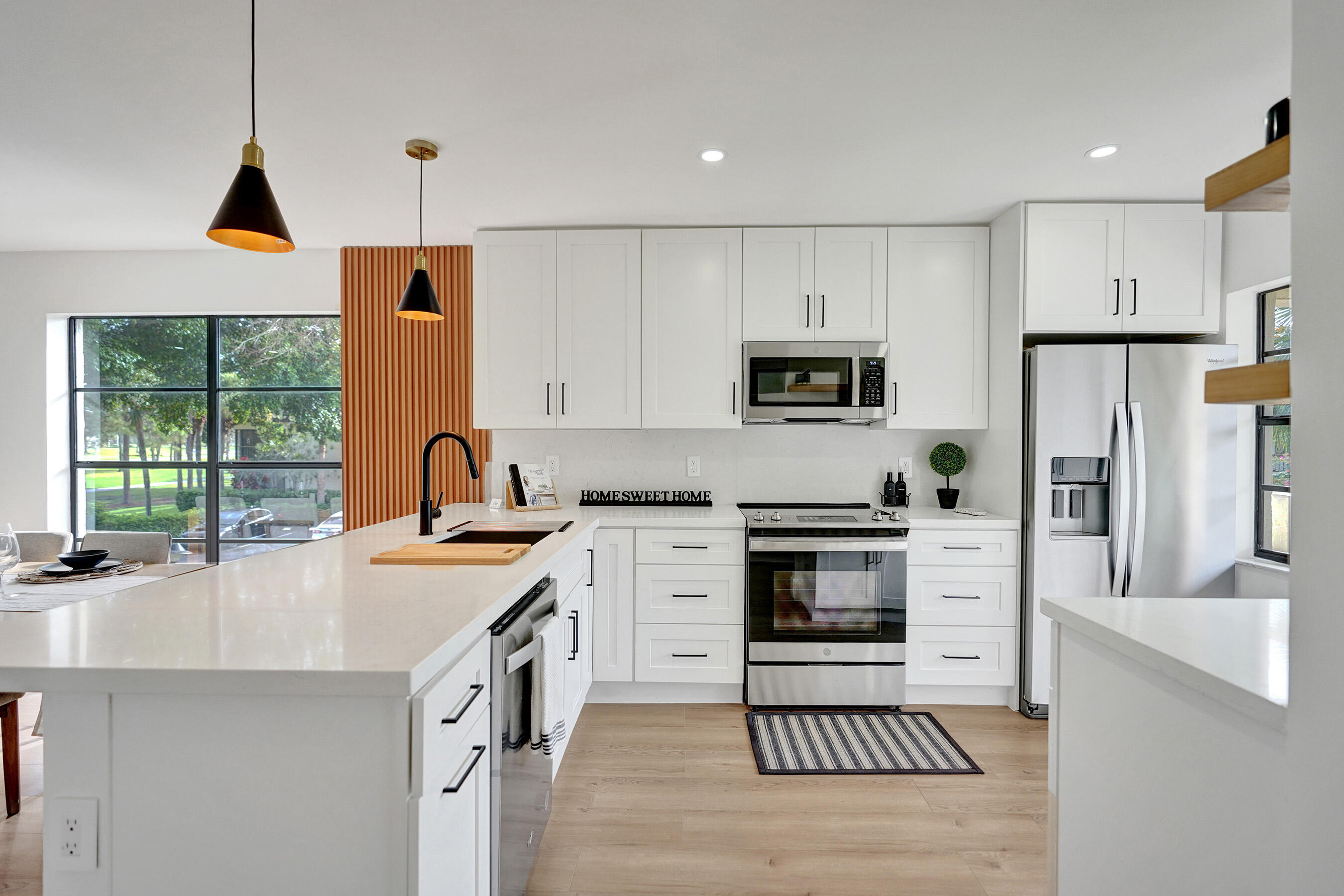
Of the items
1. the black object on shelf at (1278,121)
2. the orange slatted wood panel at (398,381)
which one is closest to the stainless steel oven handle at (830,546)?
the orange slatted wood panel at (398,381)

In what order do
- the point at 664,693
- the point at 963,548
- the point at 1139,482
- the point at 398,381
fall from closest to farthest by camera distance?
the point at 1139,482
the point at 963,548
the point at 664,693
the point at 398,381

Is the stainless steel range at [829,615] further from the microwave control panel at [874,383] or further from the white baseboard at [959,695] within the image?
the microwave control panel at [874,383]

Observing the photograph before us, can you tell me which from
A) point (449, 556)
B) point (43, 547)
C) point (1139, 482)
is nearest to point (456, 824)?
point (449, 556)

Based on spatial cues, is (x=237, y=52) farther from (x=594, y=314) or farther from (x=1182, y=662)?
(x=1182, y=662)

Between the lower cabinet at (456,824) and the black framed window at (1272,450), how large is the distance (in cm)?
352

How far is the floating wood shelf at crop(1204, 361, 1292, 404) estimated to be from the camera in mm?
900

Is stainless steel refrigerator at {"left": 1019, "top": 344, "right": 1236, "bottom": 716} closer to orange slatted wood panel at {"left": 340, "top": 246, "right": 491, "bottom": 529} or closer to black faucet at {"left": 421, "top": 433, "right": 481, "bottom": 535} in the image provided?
black faucet at {"left": 421, "top": 433, "right": 481, "bottom": 535}

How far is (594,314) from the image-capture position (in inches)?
143

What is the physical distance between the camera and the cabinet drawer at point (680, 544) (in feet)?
11.0

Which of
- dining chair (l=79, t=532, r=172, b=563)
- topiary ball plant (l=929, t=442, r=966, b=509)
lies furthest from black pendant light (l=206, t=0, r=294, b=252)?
topiary ball plant (l=929, t=442, r=966, b=509)

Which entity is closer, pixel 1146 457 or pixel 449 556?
pixel 449 556

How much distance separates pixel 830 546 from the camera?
10.8ft

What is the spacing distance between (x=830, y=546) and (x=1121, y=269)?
6.37 ft

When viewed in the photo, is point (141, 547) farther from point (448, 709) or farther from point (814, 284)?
point (814, 284)
